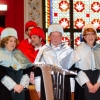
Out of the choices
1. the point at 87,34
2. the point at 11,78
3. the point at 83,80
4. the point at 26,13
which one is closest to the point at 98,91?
the point at 83,80

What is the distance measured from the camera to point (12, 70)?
3.11 metres

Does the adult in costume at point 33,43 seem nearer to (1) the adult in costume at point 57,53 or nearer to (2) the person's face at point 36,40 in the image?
(2) the person's face at point 36,40

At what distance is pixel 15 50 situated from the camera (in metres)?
3.23

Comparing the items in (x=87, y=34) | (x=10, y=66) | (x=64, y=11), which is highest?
(x=64, y=11)

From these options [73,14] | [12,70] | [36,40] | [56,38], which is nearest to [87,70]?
[56,38]

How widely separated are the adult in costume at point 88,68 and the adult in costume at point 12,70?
41cm

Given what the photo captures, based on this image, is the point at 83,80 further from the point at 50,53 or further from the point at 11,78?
the point at 11,78

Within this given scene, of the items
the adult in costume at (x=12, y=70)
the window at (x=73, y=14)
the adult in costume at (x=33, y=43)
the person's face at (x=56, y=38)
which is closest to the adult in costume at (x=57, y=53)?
the person's face at (x=56, y=38)

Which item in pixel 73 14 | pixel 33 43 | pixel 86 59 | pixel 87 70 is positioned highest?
pixel 73 14

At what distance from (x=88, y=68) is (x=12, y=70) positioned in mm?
724

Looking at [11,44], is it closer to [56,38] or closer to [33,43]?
[56,38]

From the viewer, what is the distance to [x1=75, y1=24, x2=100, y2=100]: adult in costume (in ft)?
10.4

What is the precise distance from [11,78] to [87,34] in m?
0.84

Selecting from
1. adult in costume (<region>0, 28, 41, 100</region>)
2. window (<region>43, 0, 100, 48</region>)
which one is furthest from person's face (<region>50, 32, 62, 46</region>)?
window (<region>43, 0, 100, 48</region>)
